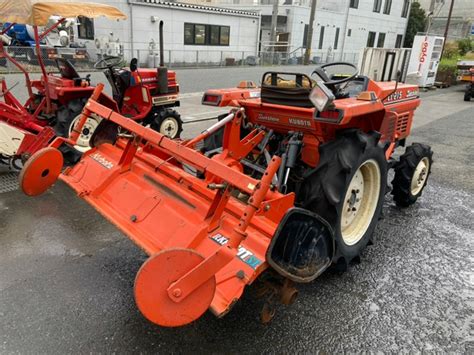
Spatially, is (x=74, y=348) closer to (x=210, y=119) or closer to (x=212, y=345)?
(x=212, y=345)

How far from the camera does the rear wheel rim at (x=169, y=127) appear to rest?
5.90 m

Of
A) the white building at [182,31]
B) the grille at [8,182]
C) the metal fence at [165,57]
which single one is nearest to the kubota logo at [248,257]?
the grille at [8,182]

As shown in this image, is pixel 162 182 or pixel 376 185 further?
pixel 376 185

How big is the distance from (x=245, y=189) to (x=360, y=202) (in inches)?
58.7

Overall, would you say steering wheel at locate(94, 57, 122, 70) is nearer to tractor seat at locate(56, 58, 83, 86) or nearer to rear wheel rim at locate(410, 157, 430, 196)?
tractor seat at locate(56, 58, 83, 86)

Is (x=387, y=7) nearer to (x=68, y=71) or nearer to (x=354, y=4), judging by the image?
(x=354, y=4)

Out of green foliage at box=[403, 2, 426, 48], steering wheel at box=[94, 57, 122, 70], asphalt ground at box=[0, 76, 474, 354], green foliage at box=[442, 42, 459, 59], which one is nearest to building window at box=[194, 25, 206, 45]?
green foliage at box=[442, 42, 459, 59]

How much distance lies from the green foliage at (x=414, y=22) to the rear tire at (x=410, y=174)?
3428cm

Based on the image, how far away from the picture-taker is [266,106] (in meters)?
3.11

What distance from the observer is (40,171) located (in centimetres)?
279

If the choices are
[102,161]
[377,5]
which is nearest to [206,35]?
[102,161]

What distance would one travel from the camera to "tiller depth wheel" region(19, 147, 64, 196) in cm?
273

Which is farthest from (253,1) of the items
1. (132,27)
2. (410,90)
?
(410,90)

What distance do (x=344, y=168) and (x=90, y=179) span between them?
1902mm
